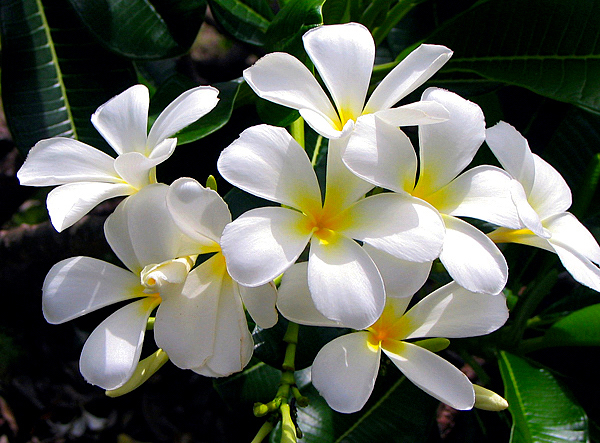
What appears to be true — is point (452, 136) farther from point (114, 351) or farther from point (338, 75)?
point (114, 351)

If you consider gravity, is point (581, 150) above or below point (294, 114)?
below

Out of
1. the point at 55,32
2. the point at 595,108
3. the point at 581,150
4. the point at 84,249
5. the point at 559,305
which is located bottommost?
the point at 559,305

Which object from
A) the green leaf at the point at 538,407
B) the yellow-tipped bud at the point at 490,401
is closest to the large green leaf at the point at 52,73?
the yellow-tipped bud at the point at 490,401

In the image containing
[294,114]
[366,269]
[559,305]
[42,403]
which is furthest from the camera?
[42,403]

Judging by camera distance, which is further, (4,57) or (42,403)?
(42,403)

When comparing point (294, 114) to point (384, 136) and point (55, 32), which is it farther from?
point (55, 32)

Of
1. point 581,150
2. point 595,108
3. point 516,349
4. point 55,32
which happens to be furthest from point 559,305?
point 55,32

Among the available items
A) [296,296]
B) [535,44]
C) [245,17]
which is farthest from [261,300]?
[535,44]

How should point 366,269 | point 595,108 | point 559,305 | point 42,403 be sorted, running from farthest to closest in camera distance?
point 42,403, point 559,305, point 595,108, point 366,269

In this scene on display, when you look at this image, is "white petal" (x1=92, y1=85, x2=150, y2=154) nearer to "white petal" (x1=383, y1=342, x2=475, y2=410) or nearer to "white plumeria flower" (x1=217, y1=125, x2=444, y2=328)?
"white plumeria flower" (x1=217, y1=125, x2=444, y2=328)
